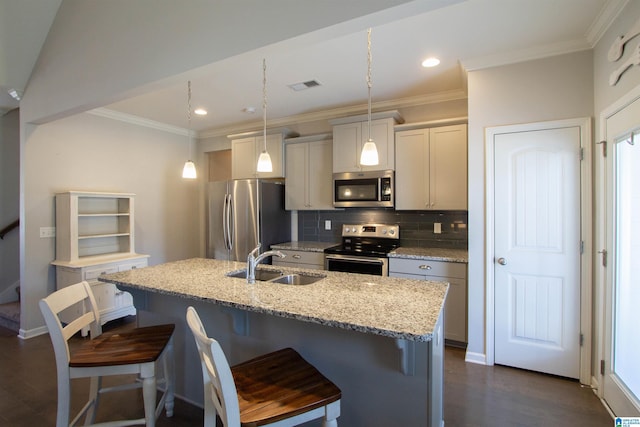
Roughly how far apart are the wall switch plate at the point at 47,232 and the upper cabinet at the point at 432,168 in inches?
152

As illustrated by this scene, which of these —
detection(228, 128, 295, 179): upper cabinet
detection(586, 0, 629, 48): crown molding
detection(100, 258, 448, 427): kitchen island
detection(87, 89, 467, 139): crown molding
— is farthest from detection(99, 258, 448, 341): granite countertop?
detection(87, 89, 467, 139): crown molding

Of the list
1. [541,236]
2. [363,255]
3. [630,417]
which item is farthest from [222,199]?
[630,417]

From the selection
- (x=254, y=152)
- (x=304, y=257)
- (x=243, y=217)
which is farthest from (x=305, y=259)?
(x=254, y=152)

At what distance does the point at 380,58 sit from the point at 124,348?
8.95ft

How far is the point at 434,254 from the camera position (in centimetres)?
316

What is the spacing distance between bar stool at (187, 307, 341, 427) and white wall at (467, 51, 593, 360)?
6.36 feet

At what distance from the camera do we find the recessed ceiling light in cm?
271

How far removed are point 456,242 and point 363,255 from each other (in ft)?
3.50

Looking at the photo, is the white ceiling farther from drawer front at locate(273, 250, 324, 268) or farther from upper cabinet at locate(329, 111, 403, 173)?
drawer front at locate(273, 250, 324, 268)

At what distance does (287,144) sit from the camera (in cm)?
430

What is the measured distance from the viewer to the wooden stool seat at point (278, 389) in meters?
1.17

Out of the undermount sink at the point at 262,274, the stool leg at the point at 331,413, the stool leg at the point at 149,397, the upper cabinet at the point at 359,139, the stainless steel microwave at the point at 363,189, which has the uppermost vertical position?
the upper cabinet at the point at 359,139

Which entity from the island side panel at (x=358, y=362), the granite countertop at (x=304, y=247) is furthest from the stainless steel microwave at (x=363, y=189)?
the island side panel at (x=358, y=362)

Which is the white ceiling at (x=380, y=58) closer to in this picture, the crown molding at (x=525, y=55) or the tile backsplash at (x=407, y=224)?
the crown molding at (x=525, y=55)
